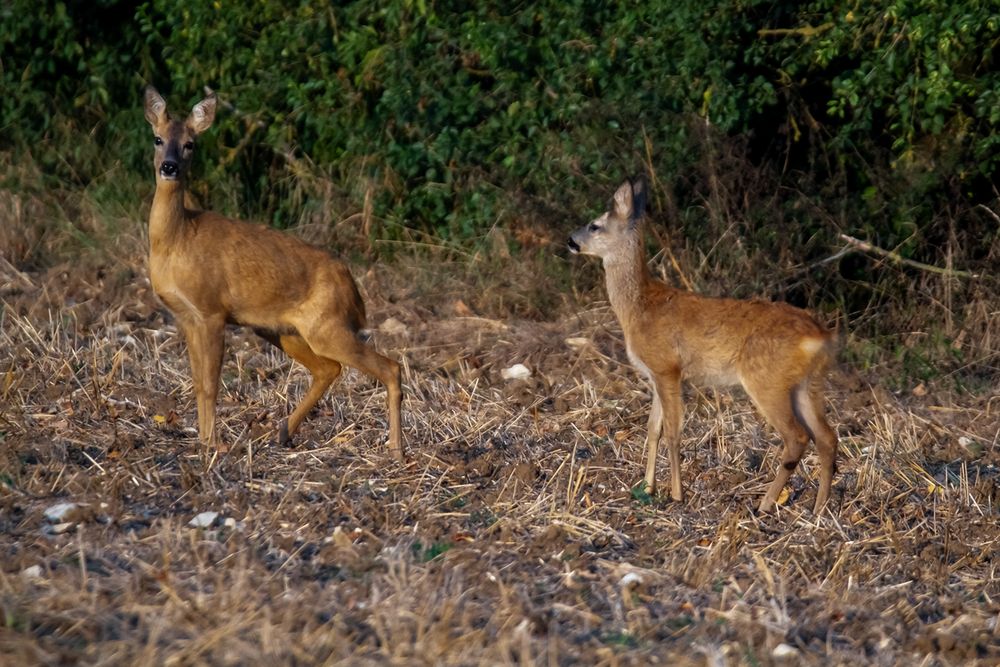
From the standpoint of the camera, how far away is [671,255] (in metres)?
9.58

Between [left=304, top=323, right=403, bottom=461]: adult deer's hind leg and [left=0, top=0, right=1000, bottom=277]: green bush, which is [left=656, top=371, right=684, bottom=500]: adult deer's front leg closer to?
[left=304, top=323, right=403, bottom=461]: adult deer's hind leg

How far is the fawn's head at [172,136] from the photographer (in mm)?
7547

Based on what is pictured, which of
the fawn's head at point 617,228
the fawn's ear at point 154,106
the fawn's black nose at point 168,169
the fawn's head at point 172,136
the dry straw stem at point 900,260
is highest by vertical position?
the fawn's ear at point 154,106

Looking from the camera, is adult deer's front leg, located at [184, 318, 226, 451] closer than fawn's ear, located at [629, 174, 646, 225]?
Yes

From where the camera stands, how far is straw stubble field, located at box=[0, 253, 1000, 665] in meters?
4.86

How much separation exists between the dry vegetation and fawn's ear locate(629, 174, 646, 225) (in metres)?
1.08

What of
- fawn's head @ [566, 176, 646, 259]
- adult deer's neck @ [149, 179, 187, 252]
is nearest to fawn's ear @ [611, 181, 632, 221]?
fawn's head @ [566, 176, 646, 259]

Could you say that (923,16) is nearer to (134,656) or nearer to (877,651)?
(877,651)

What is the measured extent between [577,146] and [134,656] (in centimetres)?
614

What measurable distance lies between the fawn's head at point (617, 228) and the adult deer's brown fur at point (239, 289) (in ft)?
4.09

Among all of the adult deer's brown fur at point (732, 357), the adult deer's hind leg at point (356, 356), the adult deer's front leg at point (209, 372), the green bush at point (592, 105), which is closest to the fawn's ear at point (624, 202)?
the adult deer's brown fur at point (732, 357)

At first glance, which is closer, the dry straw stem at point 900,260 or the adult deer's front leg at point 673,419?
the adult deer's front leg at point 673,419

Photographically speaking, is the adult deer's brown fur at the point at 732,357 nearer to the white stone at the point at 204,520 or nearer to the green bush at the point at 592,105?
the white stone at the point at 204,520

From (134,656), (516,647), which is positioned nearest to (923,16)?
(516,647)
